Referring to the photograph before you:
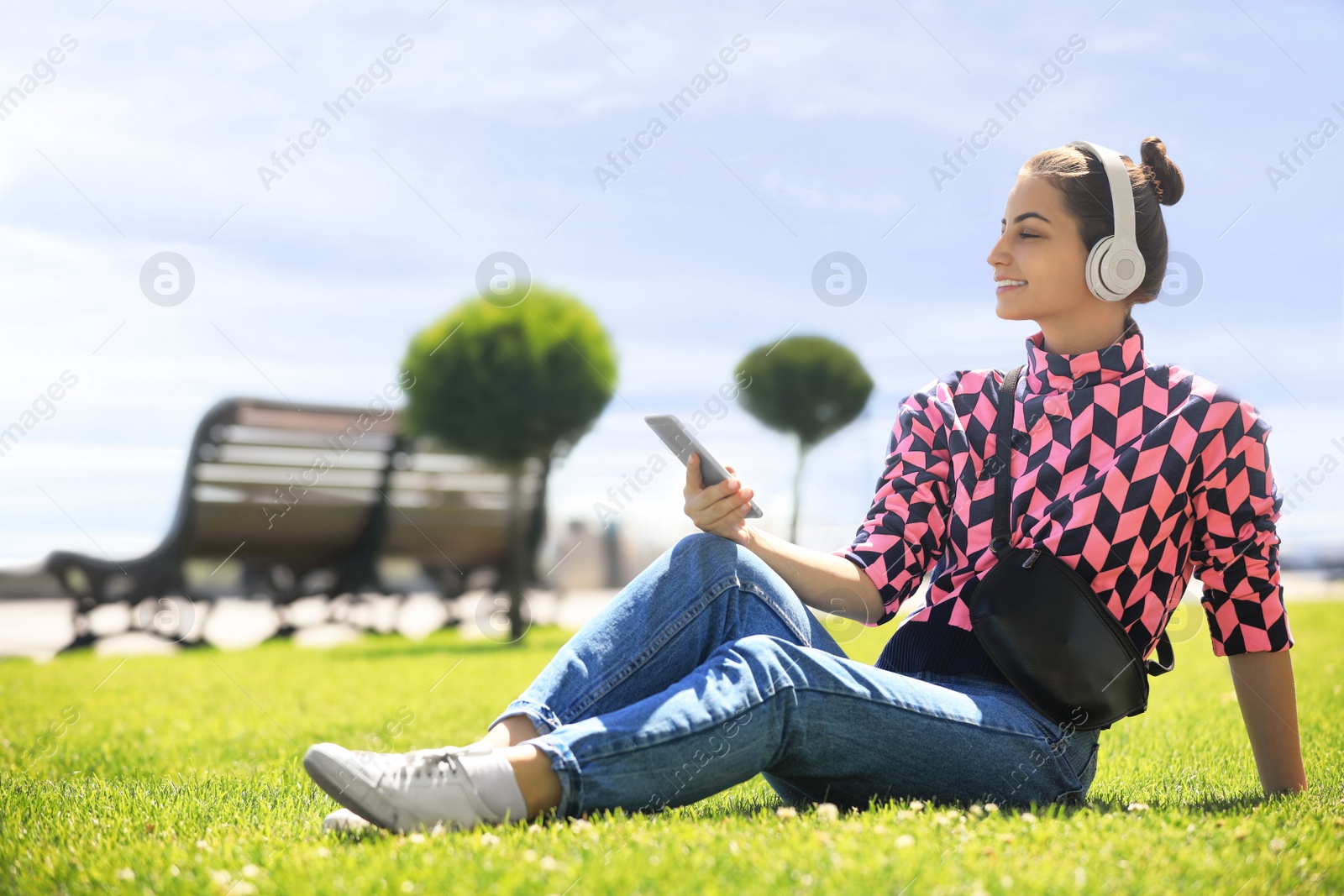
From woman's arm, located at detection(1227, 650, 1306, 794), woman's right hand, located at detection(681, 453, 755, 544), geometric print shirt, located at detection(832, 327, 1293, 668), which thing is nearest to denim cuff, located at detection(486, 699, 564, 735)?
woman's right hand, located at detection(681, 453, 755, 544)

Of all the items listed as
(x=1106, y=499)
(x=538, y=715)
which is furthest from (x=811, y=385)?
(x=538, y=715)

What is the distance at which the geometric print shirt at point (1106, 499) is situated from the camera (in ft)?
7.54

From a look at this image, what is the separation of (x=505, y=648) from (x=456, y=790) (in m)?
7.25

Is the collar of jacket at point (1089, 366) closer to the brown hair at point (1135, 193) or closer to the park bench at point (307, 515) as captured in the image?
the brown hair at point (1135, 193)

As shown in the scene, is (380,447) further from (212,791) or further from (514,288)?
(212,791)

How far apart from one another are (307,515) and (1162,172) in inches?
288

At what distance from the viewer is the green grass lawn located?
5.46ft

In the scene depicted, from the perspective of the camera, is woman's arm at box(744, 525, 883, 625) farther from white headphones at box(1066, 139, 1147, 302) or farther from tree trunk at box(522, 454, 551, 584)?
tree trunk at box(522, 454, 551, 584)

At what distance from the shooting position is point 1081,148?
2531 mm

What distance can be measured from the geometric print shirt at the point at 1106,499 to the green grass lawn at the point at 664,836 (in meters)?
0.46

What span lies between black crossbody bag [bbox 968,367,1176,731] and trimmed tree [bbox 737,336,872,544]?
1378 centimetres

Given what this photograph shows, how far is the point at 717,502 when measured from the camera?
2.29 meters

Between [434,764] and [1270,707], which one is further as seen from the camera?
[1270,707]

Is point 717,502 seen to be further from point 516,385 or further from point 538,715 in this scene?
point 516,385
